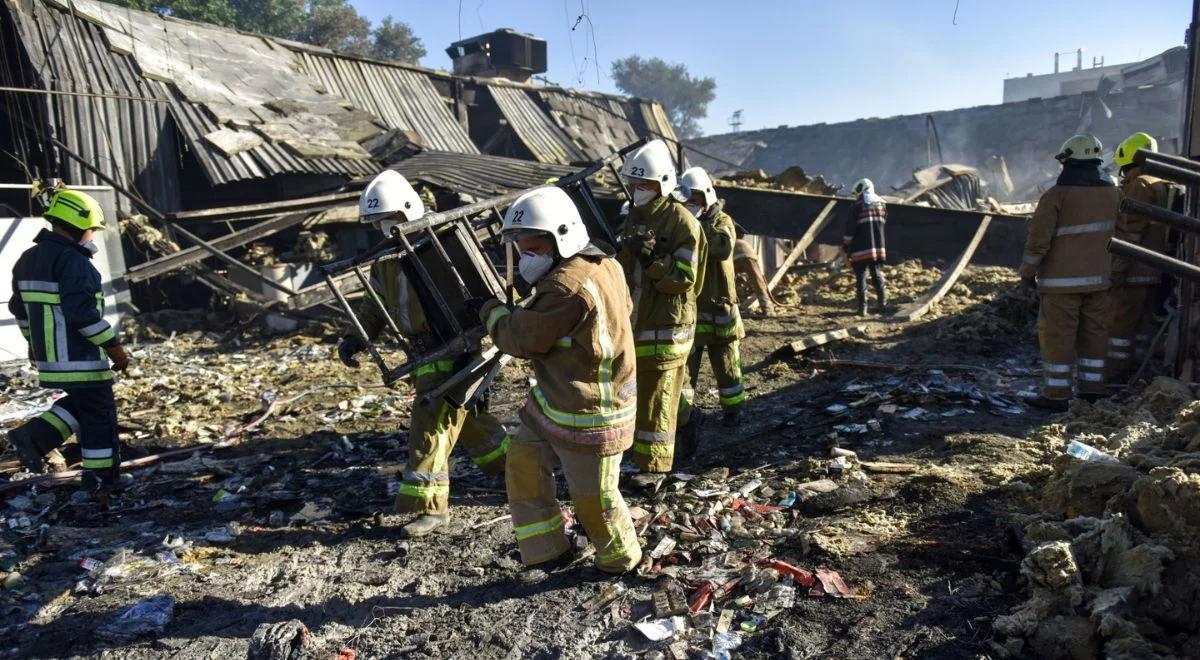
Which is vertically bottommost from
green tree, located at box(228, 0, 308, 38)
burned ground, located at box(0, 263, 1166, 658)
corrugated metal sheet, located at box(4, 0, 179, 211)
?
burned ground, located at box(0, 263, 1166, 658)

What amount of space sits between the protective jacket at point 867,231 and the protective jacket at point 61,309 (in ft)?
28.9

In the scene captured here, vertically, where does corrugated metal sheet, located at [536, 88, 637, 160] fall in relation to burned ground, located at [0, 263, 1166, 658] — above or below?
above

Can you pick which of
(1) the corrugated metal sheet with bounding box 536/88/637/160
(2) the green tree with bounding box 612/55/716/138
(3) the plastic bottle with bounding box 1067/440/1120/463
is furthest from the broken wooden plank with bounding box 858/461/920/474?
(2) the green tree with bounding box 612/55/716/138

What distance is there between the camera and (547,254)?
126 inches

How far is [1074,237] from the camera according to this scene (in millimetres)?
5414

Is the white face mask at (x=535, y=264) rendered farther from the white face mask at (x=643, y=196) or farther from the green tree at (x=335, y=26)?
the green tree at (x=335, y=26)

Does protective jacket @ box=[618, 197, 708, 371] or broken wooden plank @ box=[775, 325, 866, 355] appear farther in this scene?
broken wooden plank @ box=[775, 325, 866, 355]

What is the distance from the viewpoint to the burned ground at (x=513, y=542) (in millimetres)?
3053

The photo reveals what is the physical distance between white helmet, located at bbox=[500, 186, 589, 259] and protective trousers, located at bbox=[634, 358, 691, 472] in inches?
59.1

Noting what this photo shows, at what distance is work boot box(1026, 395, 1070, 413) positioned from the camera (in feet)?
18.1

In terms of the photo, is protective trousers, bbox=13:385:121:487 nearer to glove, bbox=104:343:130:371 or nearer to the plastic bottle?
glove, bbox=104:343:130:371

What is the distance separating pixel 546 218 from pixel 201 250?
348 inches

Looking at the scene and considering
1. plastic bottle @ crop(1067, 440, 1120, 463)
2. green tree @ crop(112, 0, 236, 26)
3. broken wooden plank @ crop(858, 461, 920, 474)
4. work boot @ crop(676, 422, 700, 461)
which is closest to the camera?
plastic bottle @ crop(1067, 440, 1120, 463)

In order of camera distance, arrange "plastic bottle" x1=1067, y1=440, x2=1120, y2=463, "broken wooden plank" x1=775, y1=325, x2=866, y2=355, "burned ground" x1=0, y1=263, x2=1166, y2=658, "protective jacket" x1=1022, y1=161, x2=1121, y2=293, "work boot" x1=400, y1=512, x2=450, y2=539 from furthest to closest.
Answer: "broken wooden plank" x1=775, y1=325, x2=866, y2=355 → "protective jacket" x1=1022, y1=161, x2=1121, y2=293 → "work boot" x1=400, y1=512, x2=450, y2=539 → "plastic bottle" x1=1067, y1=440, x2=1120, y2=463 → "burned ground" x1=0, y1=263, x2=1166, y2=658
